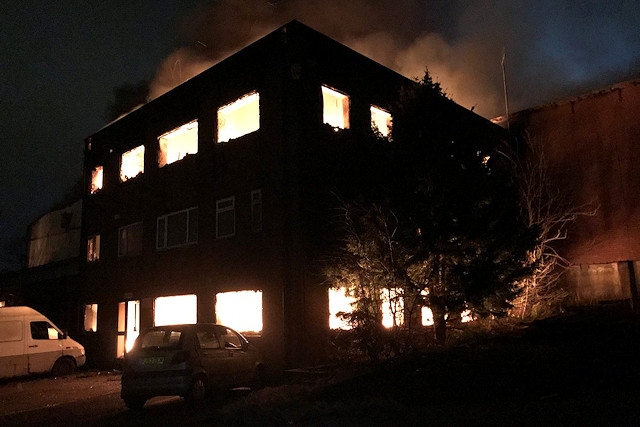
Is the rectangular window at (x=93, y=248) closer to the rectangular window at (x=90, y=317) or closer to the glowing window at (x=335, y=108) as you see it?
the rectangular window at (x=90, y=317)

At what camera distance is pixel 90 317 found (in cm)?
2177

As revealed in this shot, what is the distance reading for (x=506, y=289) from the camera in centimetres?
1289

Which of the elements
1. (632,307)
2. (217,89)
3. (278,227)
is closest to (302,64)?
(217,89)

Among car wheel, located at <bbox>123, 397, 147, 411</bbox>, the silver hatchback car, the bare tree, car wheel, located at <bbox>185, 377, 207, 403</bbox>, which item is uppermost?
the bare tree

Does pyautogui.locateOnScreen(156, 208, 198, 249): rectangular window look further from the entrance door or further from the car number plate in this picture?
the car number plate

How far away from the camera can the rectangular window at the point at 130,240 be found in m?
19.8

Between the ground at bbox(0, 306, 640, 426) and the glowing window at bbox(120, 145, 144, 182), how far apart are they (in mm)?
8740

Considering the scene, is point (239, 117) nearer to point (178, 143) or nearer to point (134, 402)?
point (178, 143)

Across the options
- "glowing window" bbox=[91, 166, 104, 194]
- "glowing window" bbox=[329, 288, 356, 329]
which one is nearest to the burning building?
"glowing window" bbox=[329, 288, 356, 329]

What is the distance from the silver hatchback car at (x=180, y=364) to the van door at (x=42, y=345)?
7.66 m

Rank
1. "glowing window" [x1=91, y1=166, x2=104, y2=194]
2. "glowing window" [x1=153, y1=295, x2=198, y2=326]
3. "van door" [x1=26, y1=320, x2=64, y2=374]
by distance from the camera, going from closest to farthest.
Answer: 1. "glowing window" [x1=153, y1=295, x2=198, y2=326]
2. "van door" [x1=26, y1=320, x2=64, y2=374]
3. "glowing window" [x1=91, y1=166, x2=104, y2=194]

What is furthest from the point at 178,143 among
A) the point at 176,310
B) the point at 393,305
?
the point at 393,305

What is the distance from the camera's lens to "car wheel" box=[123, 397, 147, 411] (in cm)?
1109

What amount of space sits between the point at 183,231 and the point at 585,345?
38.0 feet
